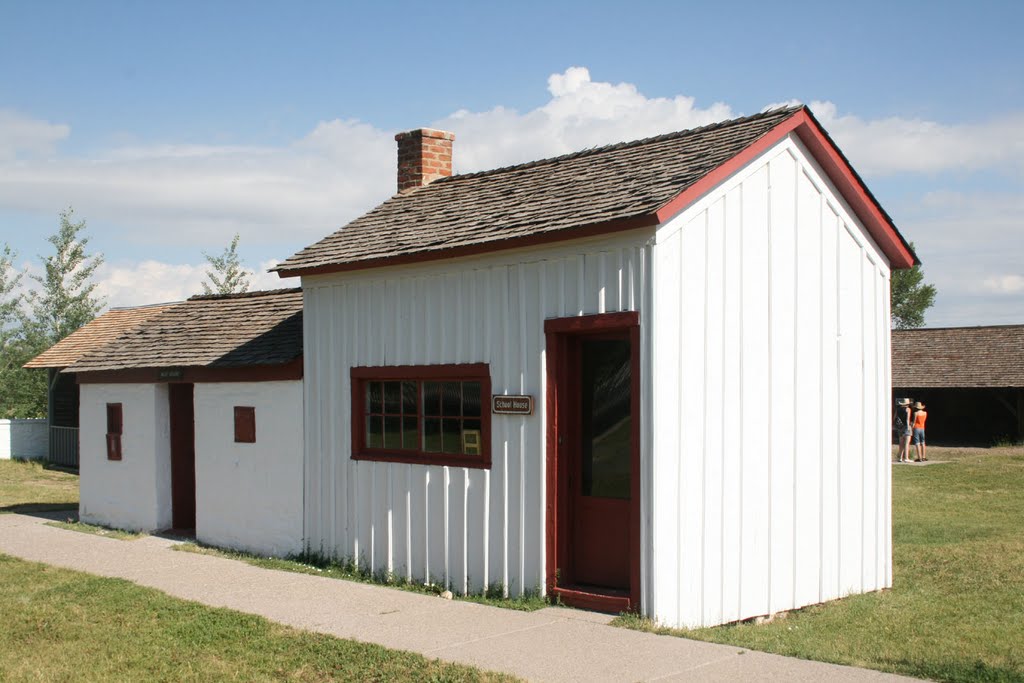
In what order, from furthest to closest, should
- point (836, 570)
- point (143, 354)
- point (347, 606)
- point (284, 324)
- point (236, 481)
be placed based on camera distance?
point (143, 354) → point (284, 324) → point (236, 481) → point (836, 570) → point (347, 606)

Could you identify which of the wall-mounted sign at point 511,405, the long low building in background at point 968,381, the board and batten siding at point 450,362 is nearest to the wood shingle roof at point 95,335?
the board and batten siding at point 450,362

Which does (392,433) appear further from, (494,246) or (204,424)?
(204,424)

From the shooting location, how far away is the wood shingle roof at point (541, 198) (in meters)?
9.29

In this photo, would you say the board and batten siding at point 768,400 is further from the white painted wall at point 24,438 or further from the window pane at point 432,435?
the white painted wall at point 24,438

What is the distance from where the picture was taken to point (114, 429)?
50.4 ft

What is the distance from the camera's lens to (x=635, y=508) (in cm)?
867

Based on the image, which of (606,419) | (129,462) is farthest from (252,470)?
(606,419)

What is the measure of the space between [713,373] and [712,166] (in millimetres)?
1739

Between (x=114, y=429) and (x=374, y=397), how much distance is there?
577 cm

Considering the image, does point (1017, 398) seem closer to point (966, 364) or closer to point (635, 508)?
point (966, 364)

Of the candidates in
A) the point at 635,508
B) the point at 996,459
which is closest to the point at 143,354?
the point at 635,508

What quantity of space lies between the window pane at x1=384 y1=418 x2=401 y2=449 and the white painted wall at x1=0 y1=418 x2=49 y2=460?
890 inches

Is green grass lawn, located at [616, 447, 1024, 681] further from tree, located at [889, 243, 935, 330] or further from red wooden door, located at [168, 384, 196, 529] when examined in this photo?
tree, located at [889, 243, 935, 330]

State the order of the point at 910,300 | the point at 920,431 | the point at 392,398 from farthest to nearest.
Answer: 1. the point at 910,300
2. the point at 920,431
3. the point at 392,398
